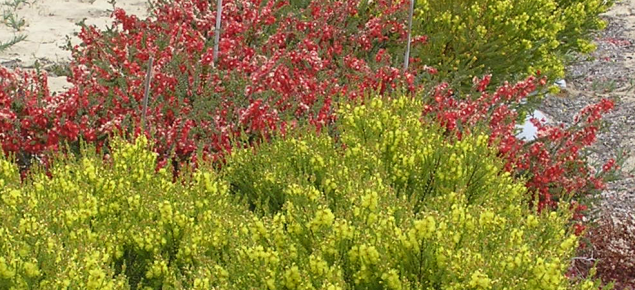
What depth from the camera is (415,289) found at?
2436mm

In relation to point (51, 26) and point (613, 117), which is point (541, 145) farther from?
point (51, 26)

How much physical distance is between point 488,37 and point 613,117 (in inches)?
53.3

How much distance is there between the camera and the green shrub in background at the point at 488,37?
17.9 ft

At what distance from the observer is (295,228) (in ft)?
8.60

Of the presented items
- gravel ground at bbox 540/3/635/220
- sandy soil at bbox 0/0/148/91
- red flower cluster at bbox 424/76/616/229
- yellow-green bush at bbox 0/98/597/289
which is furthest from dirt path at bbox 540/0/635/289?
sandy soil at bbox 0/0/148/91

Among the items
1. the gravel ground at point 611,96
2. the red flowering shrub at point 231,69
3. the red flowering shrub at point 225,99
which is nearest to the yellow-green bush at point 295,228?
the red flowering shrub at point 225,99

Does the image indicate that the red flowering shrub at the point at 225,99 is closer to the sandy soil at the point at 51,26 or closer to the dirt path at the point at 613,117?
the dirt path at the point at 613,117

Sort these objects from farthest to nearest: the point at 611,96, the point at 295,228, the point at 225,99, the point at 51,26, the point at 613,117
Answer: the point at 51,26 < the point at 611,96 < the point at 613,117 < the point at 225,99 < the point at 295,228

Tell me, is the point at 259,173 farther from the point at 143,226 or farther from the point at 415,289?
the point at 415,289

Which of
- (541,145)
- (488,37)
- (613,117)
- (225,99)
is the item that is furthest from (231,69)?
(613,117)

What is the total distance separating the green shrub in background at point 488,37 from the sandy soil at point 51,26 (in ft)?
7.53

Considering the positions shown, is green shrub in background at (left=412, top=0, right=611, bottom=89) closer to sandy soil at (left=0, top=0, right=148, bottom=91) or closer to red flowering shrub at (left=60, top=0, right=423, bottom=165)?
red flowering shrub at (left=60, top=0, right=423, bottom=165)

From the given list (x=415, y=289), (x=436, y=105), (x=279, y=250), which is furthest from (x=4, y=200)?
(x=436, y=105)

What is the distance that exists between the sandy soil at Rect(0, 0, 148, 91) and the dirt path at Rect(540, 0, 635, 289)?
357 centimetres
